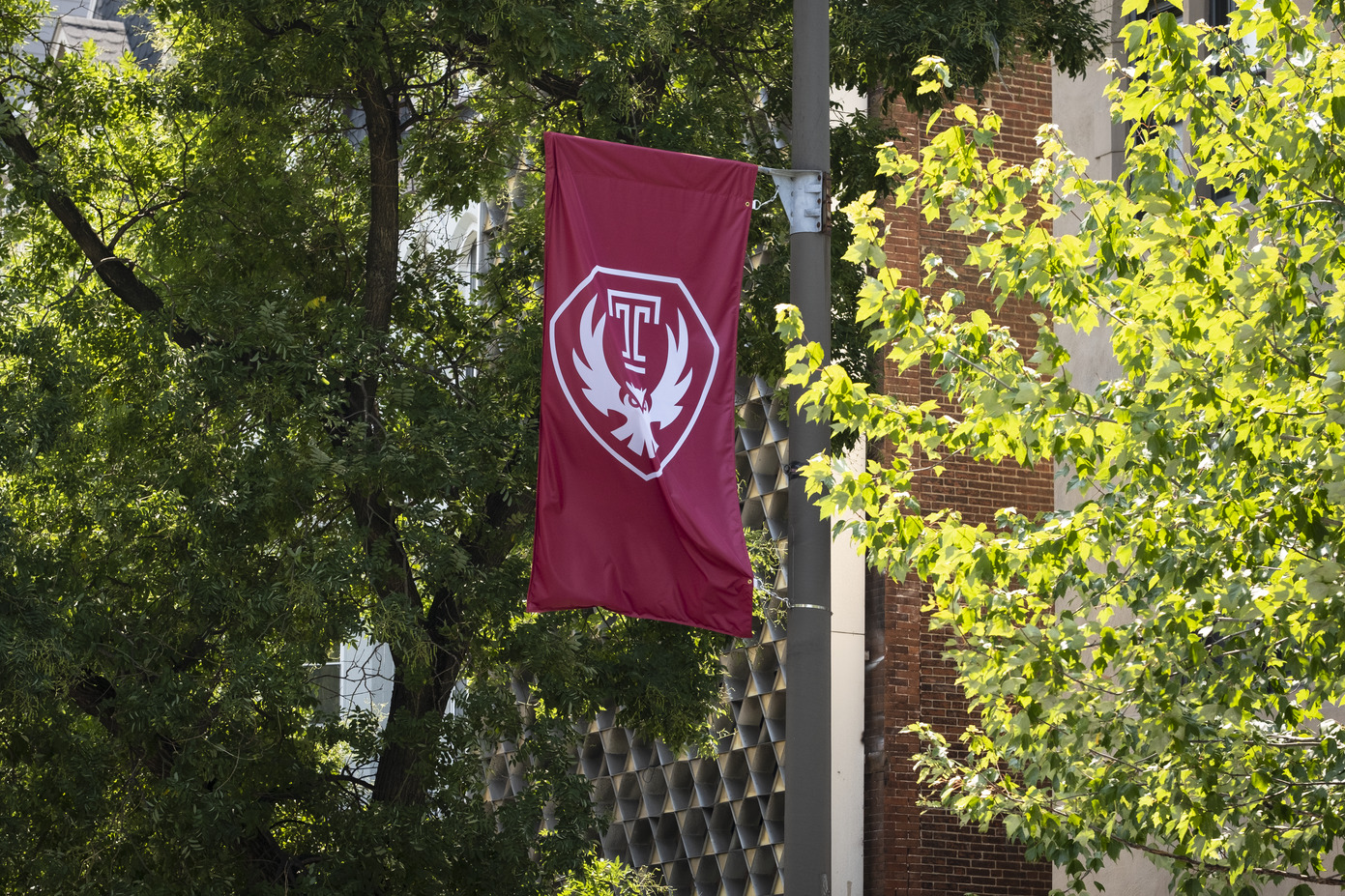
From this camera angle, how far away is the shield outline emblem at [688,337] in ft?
25.9

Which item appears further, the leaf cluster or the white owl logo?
the white owl logo

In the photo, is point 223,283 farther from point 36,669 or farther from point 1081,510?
point 1081,510

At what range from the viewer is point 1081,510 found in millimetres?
7207

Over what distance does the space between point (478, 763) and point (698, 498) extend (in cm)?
416

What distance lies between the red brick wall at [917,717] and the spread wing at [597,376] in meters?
10.2

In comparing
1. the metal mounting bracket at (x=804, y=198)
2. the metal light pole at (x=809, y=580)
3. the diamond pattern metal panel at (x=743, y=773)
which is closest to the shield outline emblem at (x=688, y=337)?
the metal light pole at (x=809, y=580)

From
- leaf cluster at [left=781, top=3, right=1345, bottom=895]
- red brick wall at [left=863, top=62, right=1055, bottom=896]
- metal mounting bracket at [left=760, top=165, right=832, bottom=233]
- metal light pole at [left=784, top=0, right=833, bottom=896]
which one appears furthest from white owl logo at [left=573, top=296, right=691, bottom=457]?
red brick wall at [left=863, top=62, right=1055, bottom=896]

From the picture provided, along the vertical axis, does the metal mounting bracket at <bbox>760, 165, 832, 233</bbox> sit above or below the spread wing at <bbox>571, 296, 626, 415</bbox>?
above

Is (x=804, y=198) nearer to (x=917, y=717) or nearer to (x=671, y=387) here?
(x=671, y=387)

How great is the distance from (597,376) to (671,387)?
0.37 meters

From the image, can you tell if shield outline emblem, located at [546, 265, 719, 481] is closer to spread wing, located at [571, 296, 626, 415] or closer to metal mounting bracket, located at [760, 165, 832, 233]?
spread wing, located at [571, 296, 626, 415]

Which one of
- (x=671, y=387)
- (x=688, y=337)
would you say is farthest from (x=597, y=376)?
(x=688, y=337)

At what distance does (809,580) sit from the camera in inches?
305

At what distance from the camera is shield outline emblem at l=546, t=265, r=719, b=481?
7906 mm
